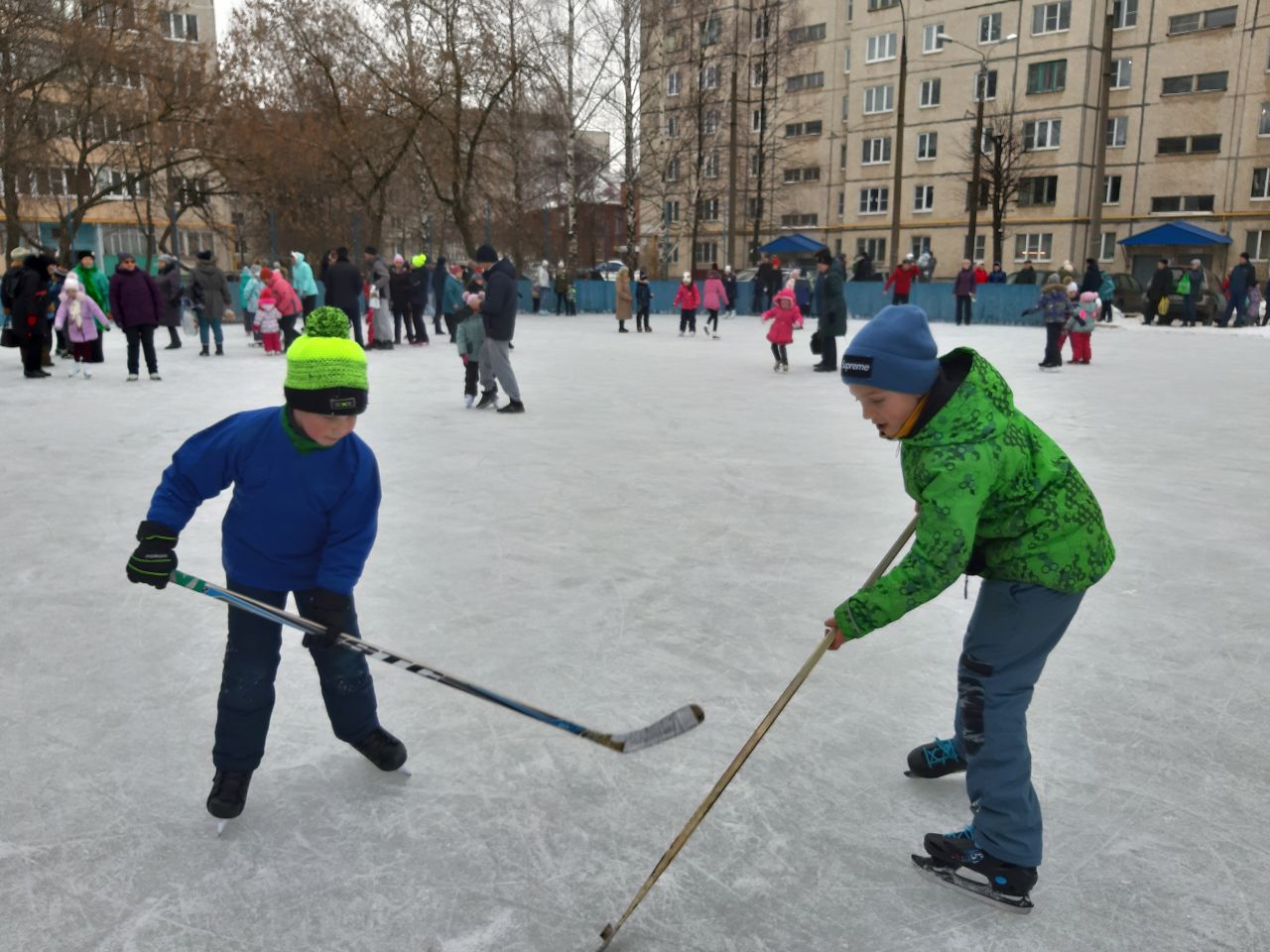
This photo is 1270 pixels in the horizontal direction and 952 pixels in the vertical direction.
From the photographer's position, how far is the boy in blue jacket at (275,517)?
2564 millimetres

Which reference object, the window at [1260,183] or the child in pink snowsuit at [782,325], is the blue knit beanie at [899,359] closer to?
the child in pink snowsuit at [782,325]

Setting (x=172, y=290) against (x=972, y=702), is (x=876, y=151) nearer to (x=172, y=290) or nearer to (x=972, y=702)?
(x=172, y=290)

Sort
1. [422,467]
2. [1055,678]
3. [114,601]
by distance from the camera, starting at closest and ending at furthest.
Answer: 1. [1055,678]
2. [114,601]
3. [422,467]

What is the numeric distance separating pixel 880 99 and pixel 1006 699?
5009 cm

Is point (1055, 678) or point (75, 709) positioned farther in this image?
point (1055, 678)

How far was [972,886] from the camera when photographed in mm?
2443

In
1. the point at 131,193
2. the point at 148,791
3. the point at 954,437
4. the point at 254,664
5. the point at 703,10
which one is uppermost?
the point at 703,10

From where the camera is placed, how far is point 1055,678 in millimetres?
3633

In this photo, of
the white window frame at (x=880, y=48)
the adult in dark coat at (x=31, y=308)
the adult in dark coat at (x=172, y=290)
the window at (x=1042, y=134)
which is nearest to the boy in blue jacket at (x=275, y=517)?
the adult in dark coat at (x=31, y=308)

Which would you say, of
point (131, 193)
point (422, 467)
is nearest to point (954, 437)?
point (422, 467)

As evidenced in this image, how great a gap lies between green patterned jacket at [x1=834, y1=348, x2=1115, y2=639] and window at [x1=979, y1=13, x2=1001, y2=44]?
47903 mm

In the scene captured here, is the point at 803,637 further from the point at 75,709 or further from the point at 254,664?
the point at 75,709

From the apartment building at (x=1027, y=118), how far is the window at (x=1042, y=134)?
0.20 feet

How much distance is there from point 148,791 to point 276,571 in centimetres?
79
